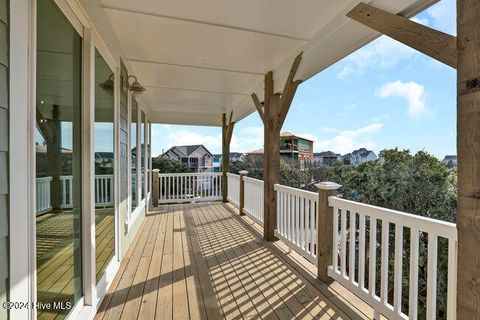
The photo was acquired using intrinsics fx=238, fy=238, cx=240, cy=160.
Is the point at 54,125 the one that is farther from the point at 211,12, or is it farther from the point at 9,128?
the point at 211,12

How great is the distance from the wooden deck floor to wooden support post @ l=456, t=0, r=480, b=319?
38.8 inches

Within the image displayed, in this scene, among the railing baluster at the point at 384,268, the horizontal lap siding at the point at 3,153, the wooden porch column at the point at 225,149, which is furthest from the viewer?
the wooden porch column at the point at 225,149

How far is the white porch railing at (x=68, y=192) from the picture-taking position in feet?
3.99

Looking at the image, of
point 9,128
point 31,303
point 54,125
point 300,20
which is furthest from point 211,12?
point 31,303

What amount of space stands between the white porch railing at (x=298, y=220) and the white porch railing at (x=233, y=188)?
2406 mm

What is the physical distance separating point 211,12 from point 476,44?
1908 mm

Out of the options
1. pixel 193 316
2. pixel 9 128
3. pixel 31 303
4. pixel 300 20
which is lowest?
pixel 193 316

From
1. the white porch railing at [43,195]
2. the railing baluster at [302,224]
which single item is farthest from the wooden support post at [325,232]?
the white porch railing at [43,195]

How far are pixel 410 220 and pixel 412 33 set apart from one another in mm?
1169

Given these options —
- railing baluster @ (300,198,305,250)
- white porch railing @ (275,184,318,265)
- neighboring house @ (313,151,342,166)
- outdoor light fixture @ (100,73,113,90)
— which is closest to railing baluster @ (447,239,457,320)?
white porch railing @ (275,184,318,265)

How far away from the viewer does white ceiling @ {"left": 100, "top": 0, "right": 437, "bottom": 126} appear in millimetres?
2066

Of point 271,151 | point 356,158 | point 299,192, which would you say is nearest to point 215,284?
point 299,192

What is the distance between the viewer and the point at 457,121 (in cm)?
110

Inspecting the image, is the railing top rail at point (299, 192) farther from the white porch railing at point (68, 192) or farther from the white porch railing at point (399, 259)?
the white porch railing at point (68, 192)
